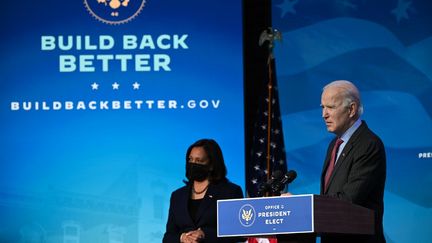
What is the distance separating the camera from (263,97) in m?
7.39

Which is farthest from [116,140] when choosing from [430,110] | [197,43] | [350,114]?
[350,114]

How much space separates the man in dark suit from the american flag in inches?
113

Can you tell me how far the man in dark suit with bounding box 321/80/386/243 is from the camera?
409cm

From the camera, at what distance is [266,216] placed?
376 cm

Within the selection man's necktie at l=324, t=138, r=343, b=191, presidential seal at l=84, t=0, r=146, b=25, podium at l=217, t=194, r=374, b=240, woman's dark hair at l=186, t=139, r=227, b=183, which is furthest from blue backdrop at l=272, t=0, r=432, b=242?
podium at l=217, t=194, r=374, b=240

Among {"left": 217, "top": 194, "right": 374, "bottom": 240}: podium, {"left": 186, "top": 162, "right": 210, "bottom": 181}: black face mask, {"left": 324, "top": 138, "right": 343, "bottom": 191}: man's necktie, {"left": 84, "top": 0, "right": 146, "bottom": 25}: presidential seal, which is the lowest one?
{"left": 217, "top": 194, "right": 374, "bottom": 240}: podium

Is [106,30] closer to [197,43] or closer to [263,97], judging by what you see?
[197,43]

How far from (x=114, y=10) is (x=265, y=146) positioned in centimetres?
164

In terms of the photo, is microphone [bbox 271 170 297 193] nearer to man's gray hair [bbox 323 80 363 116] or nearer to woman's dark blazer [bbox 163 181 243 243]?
man's gray hair [bbox 323 80 363 116]

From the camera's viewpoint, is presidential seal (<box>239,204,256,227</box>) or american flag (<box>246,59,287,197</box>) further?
american flag (<box>246,59,287,197</box>)

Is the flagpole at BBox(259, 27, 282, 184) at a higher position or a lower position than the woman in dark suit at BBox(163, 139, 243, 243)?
higher

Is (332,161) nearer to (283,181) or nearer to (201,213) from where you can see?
(283,181)

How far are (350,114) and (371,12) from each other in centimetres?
338

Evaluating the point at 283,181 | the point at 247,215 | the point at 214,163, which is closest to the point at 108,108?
the point at 214,163
